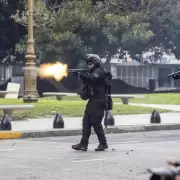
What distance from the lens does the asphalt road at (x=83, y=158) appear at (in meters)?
7.69

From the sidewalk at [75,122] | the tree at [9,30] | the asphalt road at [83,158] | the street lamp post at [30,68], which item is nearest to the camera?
the asphalt road at [83,158]

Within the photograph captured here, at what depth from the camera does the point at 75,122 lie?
54.5 feet

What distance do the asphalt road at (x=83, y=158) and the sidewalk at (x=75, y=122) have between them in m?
1.44

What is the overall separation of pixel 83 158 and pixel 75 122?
7135 mm

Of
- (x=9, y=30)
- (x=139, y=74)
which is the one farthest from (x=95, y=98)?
(x=139, y=74)

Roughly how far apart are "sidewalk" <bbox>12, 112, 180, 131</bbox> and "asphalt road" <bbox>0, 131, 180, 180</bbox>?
1443 millimetres

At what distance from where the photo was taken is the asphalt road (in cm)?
769

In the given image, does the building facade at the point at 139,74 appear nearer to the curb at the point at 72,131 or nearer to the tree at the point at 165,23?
the tree at the point at 165,23

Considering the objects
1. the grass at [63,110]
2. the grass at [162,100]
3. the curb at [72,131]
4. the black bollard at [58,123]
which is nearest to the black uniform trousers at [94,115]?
the curb at [72,131]

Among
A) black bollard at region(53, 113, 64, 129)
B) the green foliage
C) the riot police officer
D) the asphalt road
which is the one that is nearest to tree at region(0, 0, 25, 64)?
the green foliage

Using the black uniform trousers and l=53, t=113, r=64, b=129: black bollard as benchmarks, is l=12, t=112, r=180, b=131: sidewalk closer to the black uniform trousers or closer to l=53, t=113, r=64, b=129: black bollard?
l=53, t=113, r=64, b=129: black bollard

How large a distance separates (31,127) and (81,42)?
60.6ft

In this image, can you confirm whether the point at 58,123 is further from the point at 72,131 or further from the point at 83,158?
the point at 83,158

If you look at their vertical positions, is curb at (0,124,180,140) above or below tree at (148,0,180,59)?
below
